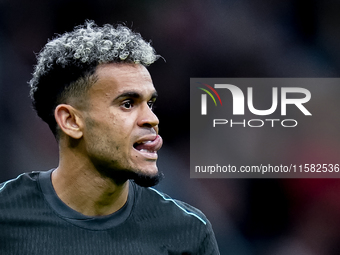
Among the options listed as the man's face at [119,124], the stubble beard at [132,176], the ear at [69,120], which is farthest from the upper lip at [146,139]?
the ear at [69,120]

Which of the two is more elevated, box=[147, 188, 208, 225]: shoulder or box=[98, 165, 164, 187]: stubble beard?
box=[98, 165, 164, 187]: stubble beard

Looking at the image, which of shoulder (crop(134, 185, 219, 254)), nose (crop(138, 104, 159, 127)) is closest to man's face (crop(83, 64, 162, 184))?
nose (crop(138, 104, 159, 127))

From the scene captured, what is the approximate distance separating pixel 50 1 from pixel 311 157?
2.15 meters

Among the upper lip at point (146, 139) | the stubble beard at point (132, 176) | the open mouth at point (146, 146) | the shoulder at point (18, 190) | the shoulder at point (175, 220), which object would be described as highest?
the upper lip at point (146, 139)

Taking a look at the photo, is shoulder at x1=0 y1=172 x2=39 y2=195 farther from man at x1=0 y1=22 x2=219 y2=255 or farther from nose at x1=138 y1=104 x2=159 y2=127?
nose at x1=138 y1=104 x2=159 y2=127

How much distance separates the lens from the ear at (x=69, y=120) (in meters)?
1.79

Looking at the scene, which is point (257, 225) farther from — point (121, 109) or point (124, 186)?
point (121, 109)

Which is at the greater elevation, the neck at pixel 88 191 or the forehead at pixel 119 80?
the forehead at pixel 119 80

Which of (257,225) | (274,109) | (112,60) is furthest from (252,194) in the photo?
(112,60)

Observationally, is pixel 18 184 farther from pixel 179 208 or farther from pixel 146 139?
pixel 179 208

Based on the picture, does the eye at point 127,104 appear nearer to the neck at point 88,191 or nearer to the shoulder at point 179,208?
the neck at point 88,191

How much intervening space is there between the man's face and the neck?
0.06 m

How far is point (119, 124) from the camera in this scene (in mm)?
1739

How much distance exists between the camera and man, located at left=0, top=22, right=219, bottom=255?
1743 mm
